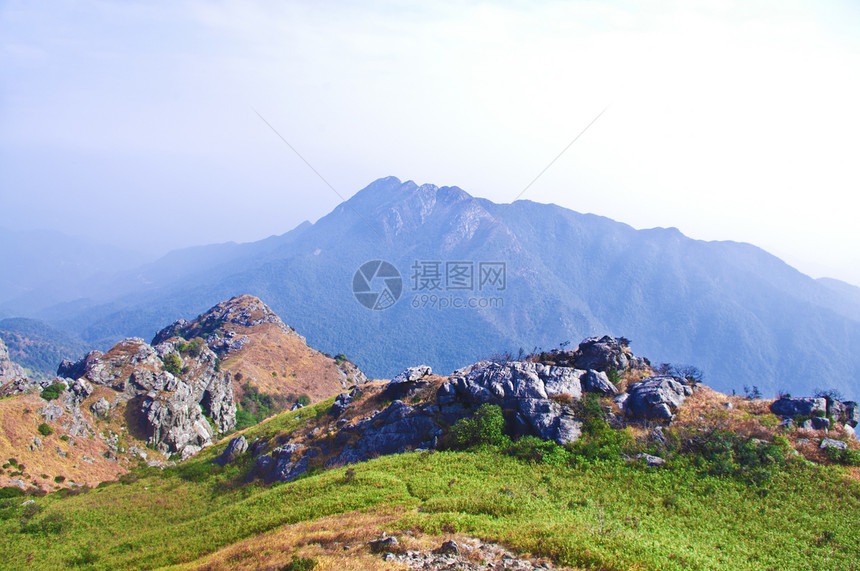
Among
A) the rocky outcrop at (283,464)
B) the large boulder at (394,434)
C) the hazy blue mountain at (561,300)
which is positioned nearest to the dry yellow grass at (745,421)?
the large boulder at (394,434)

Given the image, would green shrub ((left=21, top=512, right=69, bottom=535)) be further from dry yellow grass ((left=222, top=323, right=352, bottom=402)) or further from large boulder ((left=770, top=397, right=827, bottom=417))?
dry yellow grass ((left=222, top=323, right=352, bottom=402))

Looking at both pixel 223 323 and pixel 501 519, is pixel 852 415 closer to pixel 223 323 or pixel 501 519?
pixel 501 519

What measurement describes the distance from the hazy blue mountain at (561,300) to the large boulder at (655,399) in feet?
316

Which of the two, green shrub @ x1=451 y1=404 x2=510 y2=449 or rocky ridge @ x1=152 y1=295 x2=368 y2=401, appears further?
rocky ridge @ x1=152 y1=295 x2=368 y2=401

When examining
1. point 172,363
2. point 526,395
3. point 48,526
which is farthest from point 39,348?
point 526,395

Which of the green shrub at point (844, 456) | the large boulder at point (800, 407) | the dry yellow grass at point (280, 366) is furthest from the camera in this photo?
the dry yellow grass at point (280, 366)

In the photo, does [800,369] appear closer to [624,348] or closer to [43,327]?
[624,348]

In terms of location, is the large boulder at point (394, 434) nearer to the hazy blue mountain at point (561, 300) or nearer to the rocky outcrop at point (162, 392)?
the rocky outcrop at point (162, 392)

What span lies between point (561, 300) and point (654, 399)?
130 metres

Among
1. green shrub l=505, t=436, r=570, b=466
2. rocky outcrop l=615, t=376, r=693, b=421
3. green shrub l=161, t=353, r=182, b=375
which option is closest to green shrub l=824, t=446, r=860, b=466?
rocky outcrop l=615, t=376, r=693, b=421

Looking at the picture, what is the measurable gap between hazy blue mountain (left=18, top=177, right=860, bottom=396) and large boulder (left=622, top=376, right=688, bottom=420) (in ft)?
316

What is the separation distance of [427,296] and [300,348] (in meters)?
67.8

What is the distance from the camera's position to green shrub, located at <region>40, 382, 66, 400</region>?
42781mm

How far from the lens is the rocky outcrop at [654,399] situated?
2166cm
